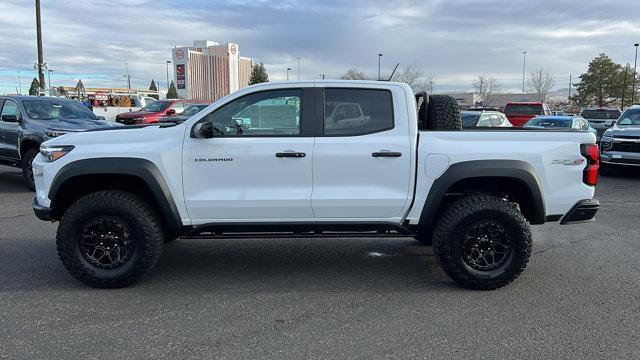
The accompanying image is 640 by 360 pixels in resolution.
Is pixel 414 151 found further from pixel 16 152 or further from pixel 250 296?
pixel 16 152

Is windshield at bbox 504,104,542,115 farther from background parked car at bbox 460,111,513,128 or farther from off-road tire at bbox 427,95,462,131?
off-road tire at bbox 427,95,462,131

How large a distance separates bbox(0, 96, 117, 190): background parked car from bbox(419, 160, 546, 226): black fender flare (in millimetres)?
7296

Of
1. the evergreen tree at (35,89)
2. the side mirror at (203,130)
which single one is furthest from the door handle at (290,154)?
the evergreen tree at (35,89)

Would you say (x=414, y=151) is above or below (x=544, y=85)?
below

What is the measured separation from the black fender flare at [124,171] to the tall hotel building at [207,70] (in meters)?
72.1

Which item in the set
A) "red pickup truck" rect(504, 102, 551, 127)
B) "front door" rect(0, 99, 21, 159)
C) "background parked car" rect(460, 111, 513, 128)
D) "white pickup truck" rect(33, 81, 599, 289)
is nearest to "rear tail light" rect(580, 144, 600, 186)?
"white pickup truck" rect(33, 81, 599, 289)

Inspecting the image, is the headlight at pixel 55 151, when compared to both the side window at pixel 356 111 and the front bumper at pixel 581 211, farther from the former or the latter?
the front bumper at pixel 581 211

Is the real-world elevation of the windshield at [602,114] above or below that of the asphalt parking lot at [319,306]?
above

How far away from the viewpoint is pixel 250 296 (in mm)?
4625

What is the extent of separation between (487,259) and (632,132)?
9007 mm

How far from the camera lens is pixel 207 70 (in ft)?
266

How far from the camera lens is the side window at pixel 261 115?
4.74 m

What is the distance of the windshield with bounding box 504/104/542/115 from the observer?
69.0ft

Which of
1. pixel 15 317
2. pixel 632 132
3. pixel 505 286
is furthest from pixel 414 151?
pixel 632 132
